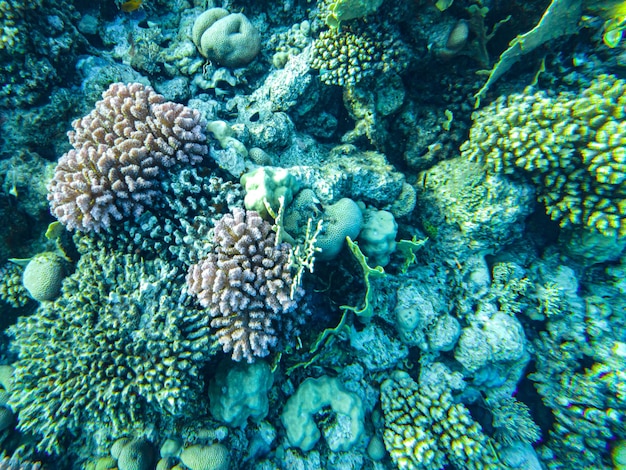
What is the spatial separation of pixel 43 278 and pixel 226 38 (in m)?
3.48

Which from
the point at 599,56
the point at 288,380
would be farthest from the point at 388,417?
the point at 599,56

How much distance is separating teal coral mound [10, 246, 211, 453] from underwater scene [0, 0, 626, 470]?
0.08ft

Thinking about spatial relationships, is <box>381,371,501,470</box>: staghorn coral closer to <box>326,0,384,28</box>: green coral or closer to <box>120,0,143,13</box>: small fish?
<box>326,0,384,28</box>: green coral

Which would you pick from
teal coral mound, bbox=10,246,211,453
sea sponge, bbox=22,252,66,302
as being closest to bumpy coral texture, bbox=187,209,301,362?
teal coral mound, bbox=10,246,211,453

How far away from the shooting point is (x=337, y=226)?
3.01m

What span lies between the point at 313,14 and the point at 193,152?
2.76 meters

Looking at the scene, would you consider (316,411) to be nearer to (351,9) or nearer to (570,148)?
(570,148)

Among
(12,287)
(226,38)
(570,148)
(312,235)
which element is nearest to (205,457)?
(312,235)

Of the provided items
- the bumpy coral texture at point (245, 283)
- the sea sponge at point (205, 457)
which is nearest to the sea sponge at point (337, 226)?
the bumpy coral texture at point (245, 283)

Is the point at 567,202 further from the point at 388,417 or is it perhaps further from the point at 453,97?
the point at 388,417

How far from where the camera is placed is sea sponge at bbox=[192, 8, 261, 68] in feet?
12.8

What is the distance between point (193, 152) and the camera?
309cm

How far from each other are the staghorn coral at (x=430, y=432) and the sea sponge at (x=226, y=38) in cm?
463

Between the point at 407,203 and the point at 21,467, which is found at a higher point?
the point at 407,203
